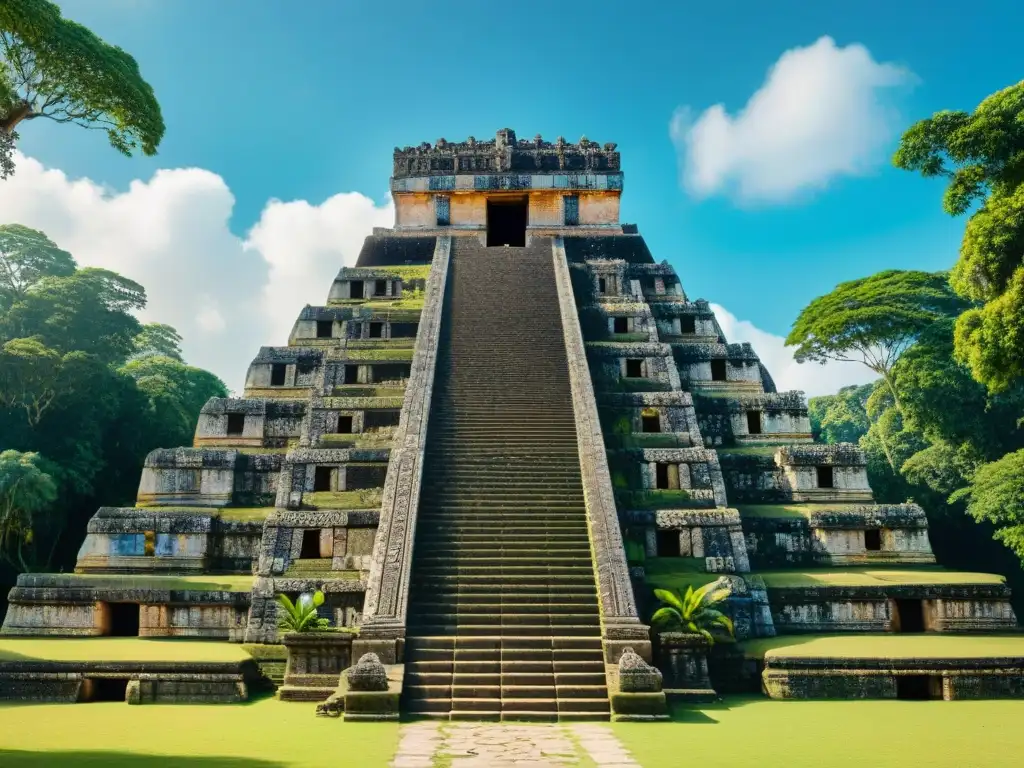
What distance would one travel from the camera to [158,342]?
1838 inches

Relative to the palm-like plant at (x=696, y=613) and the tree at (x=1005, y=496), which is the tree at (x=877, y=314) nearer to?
the tree at (x=1005, y=496)

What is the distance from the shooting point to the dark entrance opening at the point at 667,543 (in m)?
14.3

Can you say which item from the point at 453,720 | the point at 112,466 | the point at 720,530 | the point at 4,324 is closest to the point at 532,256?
the point at 720,530

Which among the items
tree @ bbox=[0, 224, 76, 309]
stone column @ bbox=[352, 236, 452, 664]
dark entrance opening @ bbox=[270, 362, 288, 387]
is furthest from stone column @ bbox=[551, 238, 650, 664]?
tree @ bbox=[0, 224, 76, 309]

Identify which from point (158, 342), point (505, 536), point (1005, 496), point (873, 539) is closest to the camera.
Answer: point (505, 536)

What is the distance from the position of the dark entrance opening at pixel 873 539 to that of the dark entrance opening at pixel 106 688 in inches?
503

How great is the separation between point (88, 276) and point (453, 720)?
98.3 feet

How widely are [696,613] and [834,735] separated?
10.9ft

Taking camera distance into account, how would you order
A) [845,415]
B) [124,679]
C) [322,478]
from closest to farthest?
[124,679] < [322,478] < [845,415]

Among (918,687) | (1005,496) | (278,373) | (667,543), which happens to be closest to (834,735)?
(918,687)

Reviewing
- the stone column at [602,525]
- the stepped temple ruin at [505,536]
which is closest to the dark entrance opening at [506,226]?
the stepped temple ruin at [505,536]

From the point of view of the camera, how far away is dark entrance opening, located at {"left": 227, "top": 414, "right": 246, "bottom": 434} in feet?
59.5

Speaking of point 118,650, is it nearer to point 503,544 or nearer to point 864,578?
point 503,544

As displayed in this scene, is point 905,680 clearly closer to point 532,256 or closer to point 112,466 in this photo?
point 532,256
